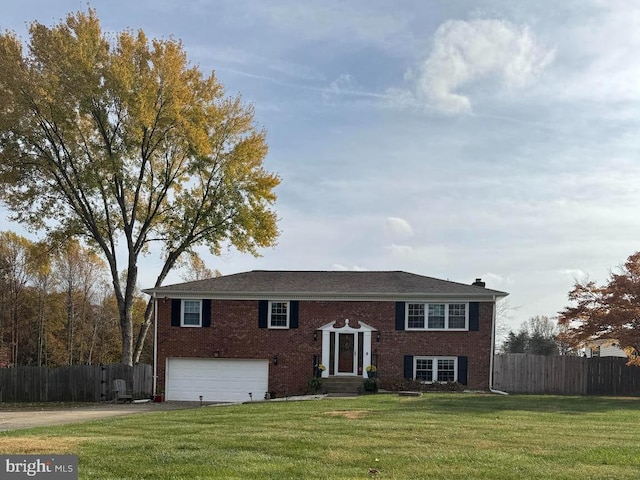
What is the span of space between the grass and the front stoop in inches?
354

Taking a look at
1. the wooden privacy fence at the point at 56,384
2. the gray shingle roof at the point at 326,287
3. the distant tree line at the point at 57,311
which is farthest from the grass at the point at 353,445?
the distant tree line at the point at 57,311

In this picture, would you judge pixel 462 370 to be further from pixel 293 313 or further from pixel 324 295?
pixel 293 313

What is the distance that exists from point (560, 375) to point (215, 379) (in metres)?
14.4

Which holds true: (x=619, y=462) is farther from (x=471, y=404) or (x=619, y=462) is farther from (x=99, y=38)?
(x=99, y=38)

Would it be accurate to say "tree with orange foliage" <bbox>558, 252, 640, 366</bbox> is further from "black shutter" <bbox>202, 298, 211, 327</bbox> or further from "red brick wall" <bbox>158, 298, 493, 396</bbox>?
"black shutter" <bbox>202, 298, 211, 327</bbox>

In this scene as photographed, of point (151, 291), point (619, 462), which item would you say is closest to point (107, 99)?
point (151, 291)

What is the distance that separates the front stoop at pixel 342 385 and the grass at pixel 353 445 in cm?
899

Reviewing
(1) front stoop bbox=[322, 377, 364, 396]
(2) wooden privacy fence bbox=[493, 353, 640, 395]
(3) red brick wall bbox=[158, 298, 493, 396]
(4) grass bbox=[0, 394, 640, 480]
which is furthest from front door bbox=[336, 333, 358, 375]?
(4) grass bbox=[0, 394, 640, 480]

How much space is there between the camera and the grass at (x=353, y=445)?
25.3 feet

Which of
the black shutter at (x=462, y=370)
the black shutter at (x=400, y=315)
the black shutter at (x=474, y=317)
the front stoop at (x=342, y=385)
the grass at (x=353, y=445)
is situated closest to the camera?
the grass at (x=353, y=445)

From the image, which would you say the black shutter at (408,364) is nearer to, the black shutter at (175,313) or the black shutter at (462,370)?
the black shutter at (462,370)

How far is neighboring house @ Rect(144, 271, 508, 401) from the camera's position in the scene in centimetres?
2559

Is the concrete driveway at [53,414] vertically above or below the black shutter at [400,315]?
below

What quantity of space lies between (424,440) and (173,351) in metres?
18.4
